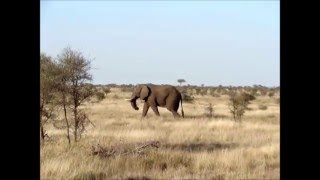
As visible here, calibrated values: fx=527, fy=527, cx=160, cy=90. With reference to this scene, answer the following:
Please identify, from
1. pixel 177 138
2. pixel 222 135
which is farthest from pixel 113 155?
pixel 222 135

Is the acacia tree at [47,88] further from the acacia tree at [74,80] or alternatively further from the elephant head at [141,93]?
the elephant head at [141,93]

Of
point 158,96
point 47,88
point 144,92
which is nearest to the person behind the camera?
point 47,88

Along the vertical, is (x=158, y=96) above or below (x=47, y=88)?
below

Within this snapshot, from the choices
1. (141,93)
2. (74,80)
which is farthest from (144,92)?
(74,80)

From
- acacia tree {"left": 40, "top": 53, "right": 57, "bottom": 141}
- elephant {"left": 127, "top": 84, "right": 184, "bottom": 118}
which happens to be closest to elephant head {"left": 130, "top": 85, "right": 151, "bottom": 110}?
elephant {"left": 127, "top": 84, "right": 184, "bottom": 118}

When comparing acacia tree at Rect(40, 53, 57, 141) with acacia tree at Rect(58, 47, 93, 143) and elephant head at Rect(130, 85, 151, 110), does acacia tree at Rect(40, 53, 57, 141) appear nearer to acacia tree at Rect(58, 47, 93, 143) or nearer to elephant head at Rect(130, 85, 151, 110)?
acacia tree at Rect(58, 47, 93, 143)

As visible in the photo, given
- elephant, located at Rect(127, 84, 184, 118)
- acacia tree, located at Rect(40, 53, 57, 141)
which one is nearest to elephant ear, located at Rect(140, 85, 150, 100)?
elephant, located at Rect(127, 84, 184, 118)

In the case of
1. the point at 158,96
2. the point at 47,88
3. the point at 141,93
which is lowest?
the point at 158,96

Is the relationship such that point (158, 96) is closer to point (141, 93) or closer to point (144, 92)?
point (144, 92)

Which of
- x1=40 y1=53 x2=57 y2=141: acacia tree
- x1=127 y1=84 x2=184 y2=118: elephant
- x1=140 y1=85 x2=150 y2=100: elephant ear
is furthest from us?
x1=140 y1=85 x2=150 y2=100: elephant ear

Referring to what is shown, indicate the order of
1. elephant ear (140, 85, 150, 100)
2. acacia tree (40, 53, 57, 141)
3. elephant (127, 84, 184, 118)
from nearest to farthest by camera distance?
1. acacia tree (40, 53, 57, 141)
2. elephant (127, 84, 184, 118)
3. elephant ear (140, 85, 150, 100)

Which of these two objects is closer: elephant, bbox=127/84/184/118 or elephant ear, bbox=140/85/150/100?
elephant, bbox=127/84/184/118
